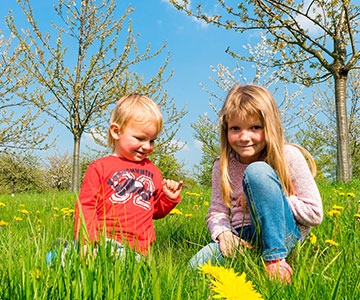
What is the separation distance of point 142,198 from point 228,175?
1.76 ft

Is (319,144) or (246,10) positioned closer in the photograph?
(246,10)

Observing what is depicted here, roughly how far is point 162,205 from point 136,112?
58cm

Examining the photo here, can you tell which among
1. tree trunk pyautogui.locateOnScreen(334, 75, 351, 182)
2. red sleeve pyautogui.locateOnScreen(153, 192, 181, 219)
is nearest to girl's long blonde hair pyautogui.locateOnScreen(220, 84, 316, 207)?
red sleeve pyautogui.locateOnScreen(153, 192, 181, 219)

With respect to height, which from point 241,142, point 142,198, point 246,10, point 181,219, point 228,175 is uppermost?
point 246,10

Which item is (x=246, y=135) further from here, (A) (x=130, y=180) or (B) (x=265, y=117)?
(A) (x=130, y=180)

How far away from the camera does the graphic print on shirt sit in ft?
6.56

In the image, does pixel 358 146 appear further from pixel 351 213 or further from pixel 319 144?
pixel 351 213

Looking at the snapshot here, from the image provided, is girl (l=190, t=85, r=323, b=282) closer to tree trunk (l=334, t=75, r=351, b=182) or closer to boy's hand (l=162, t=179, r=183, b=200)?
boy's hand (l=162, t=179, r=183, b=200)

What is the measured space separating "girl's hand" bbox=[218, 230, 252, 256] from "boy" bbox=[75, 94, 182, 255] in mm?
370

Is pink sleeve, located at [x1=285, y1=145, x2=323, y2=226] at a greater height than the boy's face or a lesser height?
lesser

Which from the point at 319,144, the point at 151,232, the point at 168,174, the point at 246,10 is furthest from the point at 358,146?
the point at 151,232

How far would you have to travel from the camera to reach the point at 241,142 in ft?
6.48

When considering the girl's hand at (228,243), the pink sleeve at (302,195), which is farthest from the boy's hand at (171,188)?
the pink sleeve at (302,195)

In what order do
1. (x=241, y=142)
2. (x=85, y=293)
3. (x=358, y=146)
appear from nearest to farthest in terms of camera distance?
(x=85, y=293) < (x=241, y=142) < (x=358, y=146)
